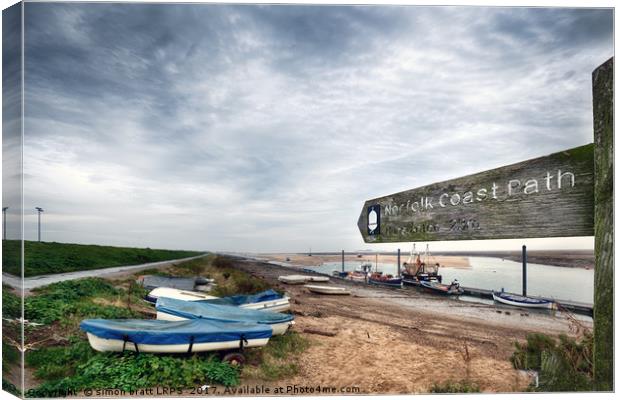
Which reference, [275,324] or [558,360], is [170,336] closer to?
[275,324]

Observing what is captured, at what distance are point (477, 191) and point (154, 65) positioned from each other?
362 cm

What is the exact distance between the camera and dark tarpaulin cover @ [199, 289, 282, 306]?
4.84m

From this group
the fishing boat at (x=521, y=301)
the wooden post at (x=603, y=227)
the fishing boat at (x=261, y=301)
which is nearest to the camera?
the wooden post at (x=603, y=227)

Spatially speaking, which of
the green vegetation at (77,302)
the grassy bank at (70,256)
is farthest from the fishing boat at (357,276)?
the green vegetation at (77,302)

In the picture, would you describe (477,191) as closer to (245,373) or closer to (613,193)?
(613,193)

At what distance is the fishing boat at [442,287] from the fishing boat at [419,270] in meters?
0.10

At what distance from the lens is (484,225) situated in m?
3.51

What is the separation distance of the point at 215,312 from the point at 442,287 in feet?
10.1

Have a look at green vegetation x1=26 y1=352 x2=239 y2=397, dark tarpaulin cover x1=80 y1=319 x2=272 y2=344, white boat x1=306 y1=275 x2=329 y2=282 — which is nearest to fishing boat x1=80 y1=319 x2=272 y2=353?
dark tarpaulin cover x1=80 y1=319 x2=272 y2=344

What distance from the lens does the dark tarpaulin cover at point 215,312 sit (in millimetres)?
4340

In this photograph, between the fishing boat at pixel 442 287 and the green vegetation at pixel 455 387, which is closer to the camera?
the green vegetation at pixel 455 387

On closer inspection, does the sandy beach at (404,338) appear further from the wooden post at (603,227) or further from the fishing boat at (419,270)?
the wooden post at (603,227)

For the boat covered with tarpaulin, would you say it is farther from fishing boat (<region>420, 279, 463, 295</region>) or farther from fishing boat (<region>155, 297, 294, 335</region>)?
fishing boat (<region>155, 297, 294, 335</region>)

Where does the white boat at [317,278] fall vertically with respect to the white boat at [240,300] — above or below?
above
